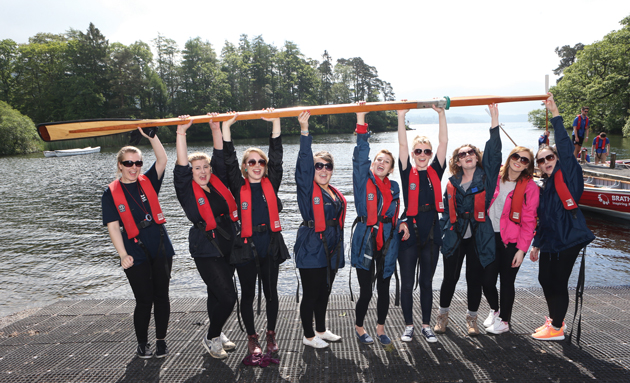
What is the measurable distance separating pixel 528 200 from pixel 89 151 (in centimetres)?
4370

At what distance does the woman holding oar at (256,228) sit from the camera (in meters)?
3.32

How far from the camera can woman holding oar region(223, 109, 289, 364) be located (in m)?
3.32

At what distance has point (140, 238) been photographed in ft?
10.9

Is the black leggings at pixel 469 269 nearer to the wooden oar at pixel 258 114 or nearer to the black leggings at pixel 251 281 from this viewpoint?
the wooden oar at pixel 258 114

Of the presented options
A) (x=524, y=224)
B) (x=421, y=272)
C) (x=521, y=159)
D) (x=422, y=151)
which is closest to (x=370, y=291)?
(x=421, y=272)

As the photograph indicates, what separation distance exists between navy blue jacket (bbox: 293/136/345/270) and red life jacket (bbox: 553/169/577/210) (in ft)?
6.80

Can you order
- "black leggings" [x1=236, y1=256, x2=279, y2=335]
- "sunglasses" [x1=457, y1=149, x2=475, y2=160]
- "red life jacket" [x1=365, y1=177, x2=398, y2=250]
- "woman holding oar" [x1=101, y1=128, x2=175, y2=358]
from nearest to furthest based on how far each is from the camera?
"woman holding oar" [x1=101, y1=128, x2=175, y2=358]
"black leggings" [x1=236, y1=256, x2=279, y2=335]
"red life jacket" [x1=365, y1=177, x2=398, y2=250]
"sunglasses" [x1=457, y1=149, x2=475, y2=160]

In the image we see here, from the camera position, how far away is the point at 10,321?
480 centimetres

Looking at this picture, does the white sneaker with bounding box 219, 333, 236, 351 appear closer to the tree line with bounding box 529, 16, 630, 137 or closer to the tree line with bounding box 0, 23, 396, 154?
the tree line with bounding box 529, 16, 630, 137

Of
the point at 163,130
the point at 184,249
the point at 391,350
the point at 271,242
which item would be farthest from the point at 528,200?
the point at 163,130

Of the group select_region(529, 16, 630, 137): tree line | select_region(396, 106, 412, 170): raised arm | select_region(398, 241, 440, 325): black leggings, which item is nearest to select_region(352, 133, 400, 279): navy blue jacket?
select_region(398, 241, 440, 325): black leggings

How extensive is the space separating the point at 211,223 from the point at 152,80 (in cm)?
6585

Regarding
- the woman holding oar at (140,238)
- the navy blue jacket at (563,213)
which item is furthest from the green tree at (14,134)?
the navy blue jacket at (563,213)

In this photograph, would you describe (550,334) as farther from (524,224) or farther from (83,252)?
(83,252)
